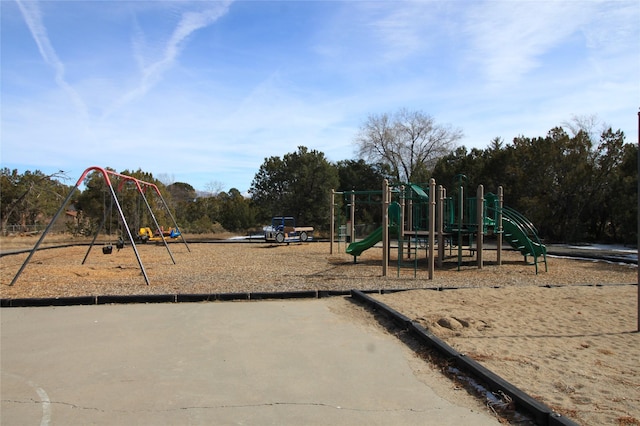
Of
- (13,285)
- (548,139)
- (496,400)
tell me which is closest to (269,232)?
(13,285)

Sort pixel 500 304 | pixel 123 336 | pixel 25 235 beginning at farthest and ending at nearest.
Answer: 1. pixel 25 235
2. pixel 500 304
3. pixel 123 336

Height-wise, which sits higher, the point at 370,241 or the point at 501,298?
the point at 370,241

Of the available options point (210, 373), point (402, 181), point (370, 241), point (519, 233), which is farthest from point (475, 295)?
point (402, 181)

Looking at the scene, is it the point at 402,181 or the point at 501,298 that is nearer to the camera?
the point at 501,298

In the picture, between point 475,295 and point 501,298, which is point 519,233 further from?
point 501,298

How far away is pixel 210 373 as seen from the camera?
4586 mm

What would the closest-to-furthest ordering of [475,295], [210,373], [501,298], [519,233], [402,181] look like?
[210,373] → [501,298] → [475,295] → [519,233] → [402,181]

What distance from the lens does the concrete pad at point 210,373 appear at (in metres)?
3.62

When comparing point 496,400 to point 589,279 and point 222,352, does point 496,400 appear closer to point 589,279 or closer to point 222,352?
point 222,352

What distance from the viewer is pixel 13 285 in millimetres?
10281

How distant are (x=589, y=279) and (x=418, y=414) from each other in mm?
9664

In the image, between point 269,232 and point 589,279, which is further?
point 269,232

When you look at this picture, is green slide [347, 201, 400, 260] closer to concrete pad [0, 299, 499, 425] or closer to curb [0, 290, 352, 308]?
curb [0, 290, 352, 308]

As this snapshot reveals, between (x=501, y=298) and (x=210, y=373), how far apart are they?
5840 mm
